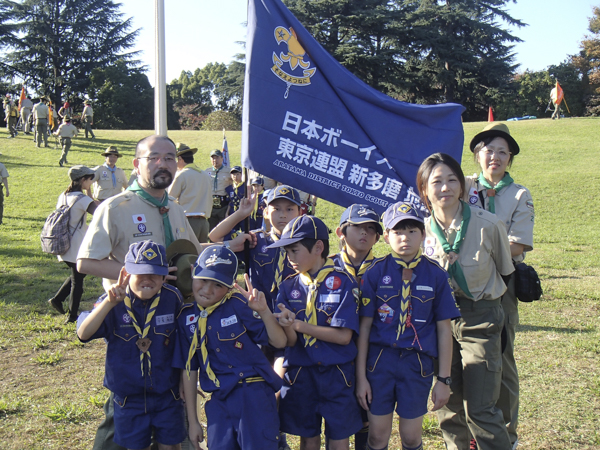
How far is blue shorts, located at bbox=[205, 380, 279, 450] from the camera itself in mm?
2941

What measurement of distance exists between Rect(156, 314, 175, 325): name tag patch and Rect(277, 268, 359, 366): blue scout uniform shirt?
0.74 meters

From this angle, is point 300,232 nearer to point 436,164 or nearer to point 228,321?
point 228,321

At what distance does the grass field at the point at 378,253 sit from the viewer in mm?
4314

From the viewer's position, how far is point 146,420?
321 cm

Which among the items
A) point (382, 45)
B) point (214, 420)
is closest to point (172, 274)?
point (214, 420)

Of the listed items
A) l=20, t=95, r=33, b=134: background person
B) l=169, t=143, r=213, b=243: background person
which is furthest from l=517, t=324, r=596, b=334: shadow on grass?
l=20, t=95, r=33, b=134: background person

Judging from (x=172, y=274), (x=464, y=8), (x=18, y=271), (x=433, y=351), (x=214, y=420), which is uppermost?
(x=464, y=8)

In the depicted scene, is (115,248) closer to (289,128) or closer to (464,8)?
(289,128)

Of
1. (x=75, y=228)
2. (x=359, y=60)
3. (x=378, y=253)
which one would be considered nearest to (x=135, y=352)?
(x=75, y=228)

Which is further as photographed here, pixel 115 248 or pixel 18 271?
pixel 18 271

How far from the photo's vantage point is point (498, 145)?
398 centimetres

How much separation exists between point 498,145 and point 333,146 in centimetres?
128

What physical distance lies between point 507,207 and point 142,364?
2.84 meters

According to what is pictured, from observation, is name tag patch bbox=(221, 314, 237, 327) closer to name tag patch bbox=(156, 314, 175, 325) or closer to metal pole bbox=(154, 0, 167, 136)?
name tag patch bbox=(156, 314, 175, 325)
